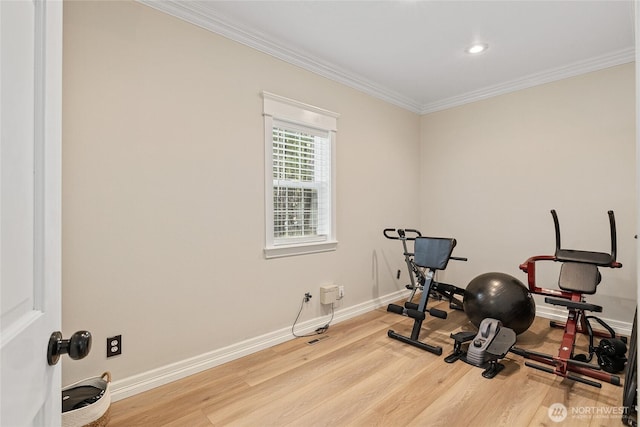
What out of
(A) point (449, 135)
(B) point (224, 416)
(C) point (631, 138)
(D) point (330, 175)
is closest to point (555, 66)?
(C) point (631, 138)

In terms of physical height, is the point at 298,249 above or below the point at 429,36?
below

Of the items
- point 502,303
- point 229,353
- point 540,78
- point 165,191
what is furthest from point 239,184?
point 540,78

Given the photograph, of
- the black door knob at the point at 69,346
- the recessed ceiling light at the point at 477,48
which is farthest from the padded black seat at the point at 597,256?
the black door knob at the point at 69,346

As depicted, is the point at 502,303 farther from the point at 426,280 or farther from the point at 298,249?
the point at 298,249

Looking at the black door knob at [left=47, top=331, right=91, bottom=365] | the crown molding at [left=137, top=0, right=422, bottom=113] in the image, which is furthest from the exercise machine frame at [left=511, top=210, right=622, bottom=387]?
the black door knob at [left=47, top=331, right=91, bottom=365]

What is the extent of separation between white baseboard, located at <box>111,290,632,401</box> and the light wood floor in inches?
2.0

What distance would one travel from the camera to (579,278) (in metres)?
2.50

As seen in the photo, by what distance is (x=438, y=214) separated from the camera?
435 cm

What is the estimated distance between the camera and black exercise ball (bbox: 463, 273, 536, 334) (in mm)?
2693

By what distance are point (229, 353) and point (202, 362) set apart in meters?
0.22

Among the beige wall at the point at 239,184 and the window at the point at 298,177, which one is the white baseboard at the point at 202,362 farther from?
the window at the point at 298,177
